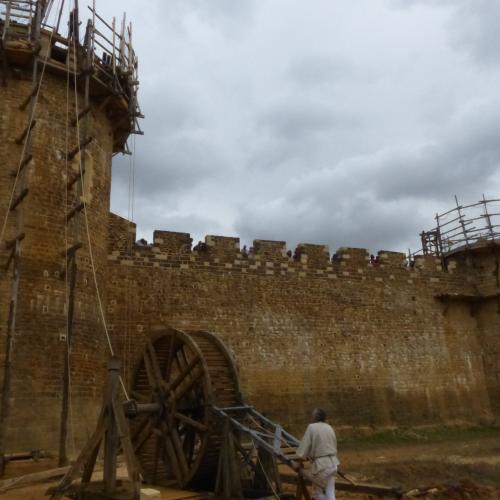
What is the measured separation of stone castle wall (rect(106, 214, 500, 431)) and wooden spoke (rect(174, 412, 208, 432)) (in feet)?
20.1

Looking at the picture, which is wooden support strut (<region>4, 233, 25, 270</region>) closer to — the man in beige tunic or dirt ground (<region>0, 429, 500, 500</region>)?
dirt ground (<region>0, 429, 500, 500</region>)

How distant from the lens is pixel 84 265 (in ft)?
38.8

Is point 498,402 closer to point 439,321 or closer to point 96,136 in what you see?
point 439,321

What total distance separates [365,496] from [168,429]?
9.61 feet

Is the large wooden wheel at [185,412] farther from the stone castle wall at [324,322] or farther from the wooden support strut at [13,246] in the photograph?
the stone castle wall at [324,322]

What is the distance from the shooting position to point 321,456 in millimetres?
5953

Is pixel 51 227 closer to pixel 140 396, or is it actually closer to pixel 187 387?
pixel 140 396

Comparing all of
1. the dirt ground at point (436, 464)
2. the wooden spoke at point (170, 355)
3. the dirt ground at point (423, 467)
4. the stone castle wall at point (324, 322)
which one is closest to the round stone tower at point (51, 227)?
the dirt ground at point (423, 467)

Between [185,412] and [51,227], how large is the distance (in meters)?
5.42

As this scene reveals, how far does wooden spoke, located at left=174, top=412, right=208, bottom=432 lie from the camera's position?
729 cm

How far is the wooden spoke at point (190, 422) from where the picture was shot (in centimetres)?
729

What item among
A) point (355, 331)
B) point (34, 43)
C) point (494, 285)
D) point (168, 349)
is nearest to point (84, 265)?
point (168, 349)

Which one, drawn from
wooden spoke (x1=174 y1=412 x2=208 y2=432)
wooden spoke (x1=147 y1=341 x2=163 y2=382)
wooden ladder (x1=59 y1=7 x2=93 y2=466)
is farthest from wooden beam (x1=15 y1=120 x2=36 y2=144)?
wooden spoke (x1=174 y1=412 x2=208 y2=432)

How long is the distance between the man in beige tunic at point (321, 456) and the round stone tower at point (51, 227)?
587 centimetres
